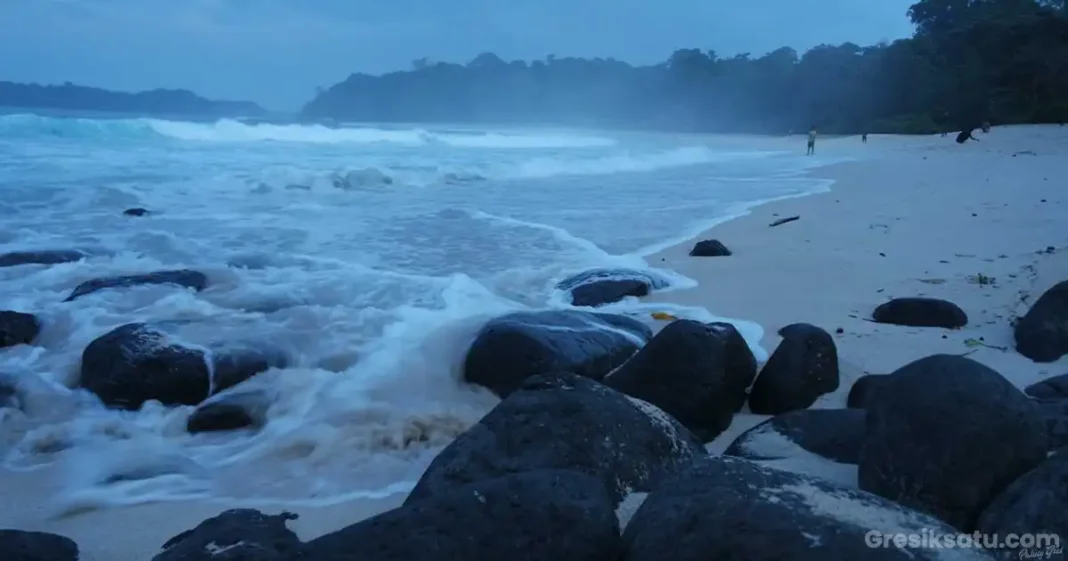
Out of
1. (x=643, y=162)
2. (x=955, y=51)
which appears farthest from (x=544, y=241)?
(x=955, y=51)

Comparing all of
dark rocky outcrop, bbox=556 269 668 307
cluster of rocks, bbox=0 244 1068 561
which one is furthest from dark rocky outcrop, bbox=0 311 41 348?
dark rocky outcrop, bbox=556 269 668 307

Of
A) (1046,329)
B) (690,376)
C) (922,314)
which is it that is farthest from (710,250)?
(690,376)

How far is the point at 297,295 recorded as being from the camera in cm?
630

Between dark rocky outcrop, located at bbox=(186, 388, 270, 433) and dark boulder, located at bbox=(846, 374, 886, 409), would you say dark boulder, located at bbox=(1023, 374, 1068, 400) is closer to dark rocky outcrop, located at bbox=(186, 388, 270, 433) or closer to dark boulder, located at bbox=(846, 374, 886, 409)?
dark boulder, located at bbox=(846, 374, 886, 409)

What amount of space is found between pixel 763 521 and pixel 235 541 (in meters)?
1.51

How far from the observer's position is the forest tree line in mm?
34281

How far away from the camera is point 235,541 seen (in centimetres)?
238

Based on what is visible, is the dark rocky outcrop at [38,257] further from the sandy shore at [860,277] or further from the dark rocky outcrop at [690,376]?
the dark rocky outcrop at [690,376]

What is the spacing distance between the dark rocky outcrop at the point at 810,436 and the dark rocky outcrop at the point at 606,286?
8.53 ft

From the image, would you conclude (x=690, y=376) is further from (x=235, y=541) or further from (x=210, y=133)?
(x=210, y=133)

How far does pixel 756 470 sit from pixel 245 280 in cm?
556

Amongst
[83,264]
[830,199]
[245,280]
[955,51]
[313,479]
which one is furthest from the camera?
[955,51]

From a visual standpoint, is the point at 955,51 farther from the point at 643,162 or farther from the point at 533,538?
the point at 533,538

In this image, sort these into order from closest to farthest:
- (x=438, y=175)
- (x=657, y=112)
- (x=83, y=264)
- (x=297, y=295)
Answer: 1. (x=297, y=295)
2. (x=83, y=264)
3. (x=438, y=175)
4. (x=657, y=112)
